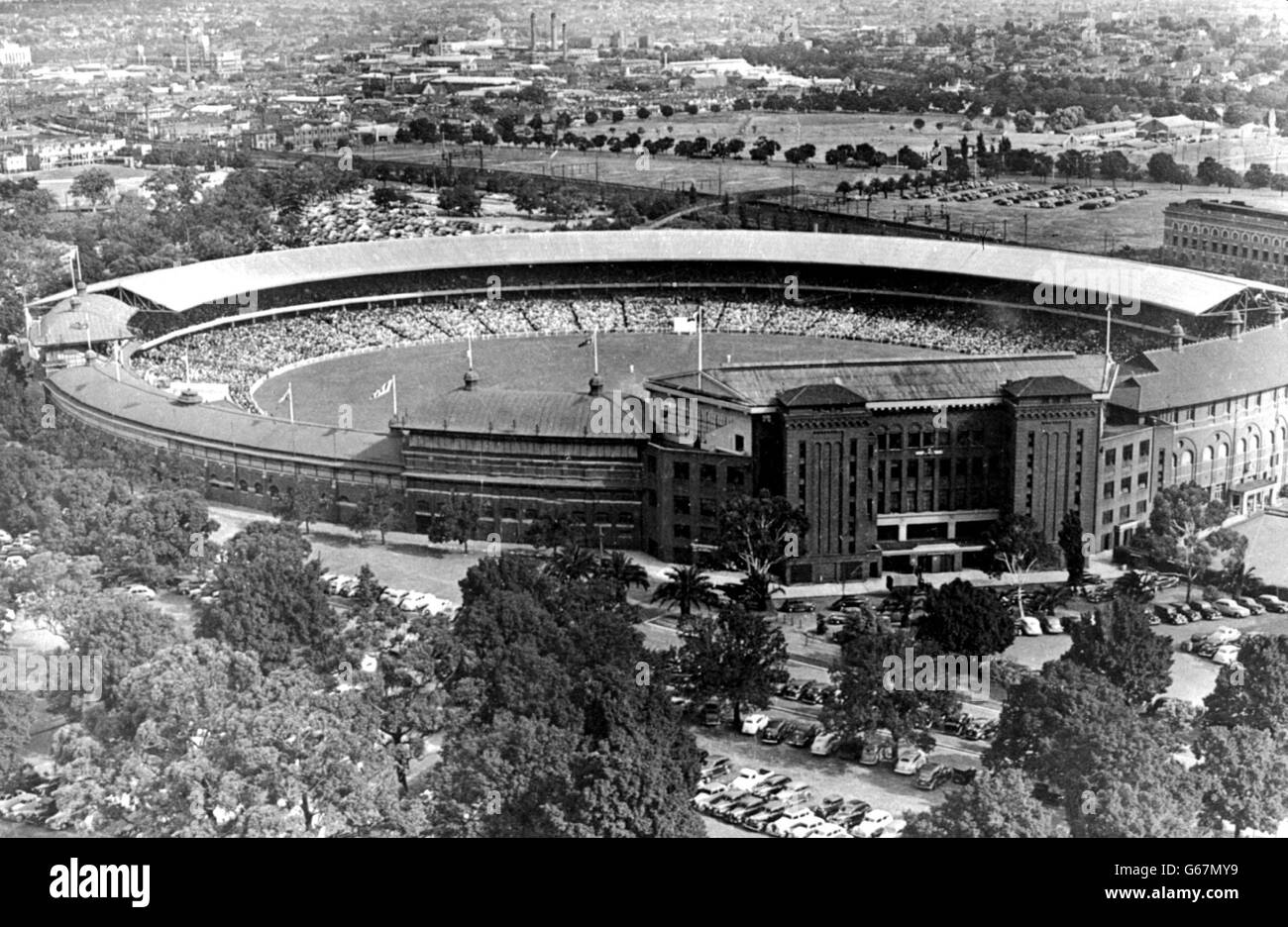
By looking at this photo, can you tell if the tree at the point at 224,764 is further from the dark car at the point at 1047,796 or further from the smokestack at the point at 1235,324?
the smokestack at the point at 1235,324

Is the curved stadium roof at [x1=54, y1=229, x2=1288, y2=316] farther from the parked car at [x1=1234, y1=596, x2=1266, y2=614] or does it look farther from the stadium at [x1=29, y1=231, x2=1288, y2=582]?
the parked car at [x1=1234, y1=596, x2=1266, y2=614]

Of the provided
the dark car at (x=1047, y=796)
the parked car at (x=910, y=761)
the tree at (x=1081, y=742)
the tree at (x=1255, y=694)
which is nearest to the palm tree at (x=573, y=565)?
the parked car at (x=910, y=761)

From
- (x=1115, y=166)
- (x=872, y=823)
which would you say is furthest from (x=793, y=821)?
(x=1115, y=166)

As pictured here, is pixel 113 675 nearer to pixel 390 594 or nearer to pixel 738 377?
pixel 390 594

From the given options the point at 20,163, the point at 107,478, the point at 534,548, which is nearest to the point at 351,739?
the point at 534,548

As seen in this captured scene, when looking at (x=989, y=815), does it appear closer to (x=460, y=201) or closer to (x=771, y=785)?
(x=771, y=785)
